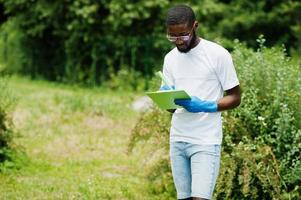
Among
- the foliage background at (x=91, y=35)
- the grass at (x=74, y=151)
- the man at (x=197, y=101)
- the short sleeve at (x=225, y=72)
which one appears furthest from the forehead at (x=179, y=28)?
the foliage background at (x=91, y=35)

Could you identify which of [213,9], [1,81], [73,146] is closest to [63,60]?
[213,9]

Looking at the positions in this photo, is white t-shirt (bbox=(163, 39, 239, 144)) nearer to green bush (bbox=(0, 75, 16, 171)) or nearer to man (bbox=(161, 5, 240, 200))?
man (bbox=(161, 5, 240, 200))

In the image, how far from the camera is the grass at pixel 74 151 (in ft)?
26.9

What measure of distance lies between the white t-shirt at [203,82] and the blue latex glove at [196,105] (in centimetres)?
10

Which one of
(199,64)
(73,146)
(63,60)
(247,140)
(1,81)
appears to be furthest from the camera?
(63,60)

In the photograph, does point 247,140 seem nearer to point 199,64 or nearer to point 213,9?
point 199,64

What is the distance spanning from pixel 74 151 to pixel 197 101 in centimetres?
567

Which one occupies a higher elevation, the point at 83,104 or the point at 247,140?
the point at 247,140

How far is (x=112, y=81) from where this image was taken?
62.2 ft

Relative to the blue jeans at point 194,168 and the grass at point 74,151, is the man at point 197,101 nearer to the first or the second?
the blue jeans at point 194,168

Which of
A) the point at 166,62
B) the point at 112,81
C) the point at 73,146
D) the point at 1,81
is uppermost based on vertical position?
the point at 166,62

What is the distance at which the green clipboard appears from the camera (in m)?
5.09

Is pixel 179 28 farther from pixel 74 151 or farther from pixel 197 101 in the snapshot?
pixel 74 151

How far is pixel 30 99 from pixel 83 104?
1945mm
